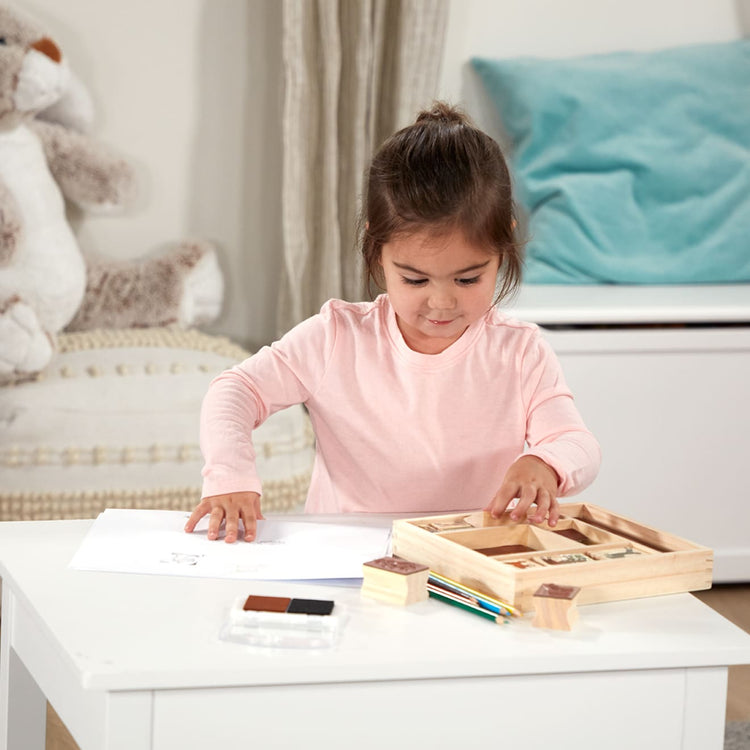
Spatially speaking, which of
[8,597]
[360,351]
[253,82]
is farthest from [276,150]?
[8,597]

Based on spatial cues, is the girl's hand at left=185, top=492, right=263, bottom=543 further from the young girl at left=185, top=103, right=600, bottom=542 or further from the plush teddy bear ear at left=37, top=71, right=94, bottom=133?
the plush teddy bear ear at left=37, top=71, right=94, bottom=133

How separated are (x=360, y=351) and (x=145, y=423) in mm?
727

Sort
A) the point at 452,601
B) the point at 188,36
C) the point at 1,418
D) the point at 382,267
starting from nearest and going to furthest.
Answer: the point at 452,601
the point at 382,267
the point at 1,418
the point at 188,36

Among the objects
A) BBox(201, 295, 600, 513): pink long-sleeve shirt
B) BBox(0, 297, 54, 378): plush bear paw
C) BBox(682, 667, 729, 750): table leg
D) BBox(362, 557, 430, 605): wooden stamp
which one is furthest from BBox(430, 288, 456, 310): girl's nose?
BBox(0, 297, 54, 378): plush bear paw

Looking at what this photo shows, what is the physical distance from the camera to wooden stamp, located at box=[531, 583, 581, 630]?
759mm

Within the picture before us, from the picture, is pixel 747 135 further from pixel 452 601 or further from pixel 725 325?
pixel 452 601

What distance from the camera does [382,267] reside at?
1.16 metres

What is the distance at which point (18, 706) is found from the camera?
954 millimetres

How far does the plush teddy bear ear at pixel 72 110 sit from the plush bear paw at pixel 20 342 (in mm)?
472

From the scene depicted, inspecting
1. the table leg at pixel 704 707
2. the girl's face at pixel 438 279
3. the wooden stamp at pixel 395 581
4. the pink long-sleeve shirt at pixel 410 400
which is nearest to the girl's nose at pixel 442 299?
the girl's face at pixel 438 279

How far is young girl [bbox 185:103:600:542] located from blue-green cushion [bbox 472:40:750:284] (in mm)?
1133

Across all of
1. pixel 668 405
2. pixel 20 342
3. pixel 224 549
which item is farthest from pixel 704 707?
pixel 20 342

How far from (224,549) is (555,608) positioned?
0.30 m

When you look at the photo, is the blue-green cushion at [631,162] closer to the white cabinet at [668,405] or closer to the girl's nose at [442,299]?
the white cabinet at [668,405]
